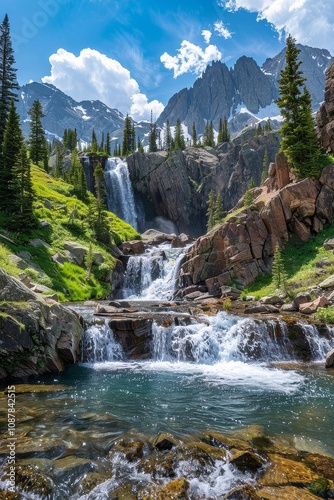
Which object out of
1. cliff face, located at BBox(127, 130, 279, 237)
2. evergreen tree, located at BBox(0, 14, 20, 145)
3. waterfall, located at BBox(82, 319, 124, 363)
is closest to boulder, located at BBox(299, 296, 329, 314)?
waterfall, located at BBox(82, 319, 124, 363)

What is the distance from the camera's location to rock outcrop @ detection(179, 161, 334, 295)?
36.8m

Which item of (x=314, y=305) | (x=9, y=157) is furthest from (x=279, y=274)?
(x=9, y=157)

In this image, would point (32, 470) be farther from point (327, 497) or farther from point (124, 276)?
point (124, 276)

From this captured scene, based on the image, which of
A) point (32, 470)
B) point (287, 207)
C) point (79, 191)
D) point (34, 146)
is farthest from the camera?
point (34, 146)

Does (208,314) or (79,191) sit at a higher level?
(79,191)

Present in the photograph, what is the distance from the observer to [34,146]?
8138 centimetres

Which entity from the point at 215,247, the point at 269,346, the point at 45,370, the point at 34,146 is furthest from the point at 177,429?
the point at 34,146

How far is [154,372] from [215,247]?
23.9m

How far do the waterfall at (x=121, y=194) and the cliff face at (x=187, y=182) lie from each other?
3382mm

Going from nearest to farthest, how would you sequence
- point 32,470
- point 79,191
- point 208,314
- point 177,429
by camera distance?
point 32,470, point 177,429, point 208,314, point 79,191

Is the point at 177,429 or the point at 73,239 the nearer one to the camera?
the point at 177,429

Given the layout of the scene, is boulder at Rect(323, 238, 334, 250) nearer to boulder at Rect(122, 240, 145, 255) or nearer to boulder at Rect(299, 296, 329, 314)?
boulder at Rect(299, 296, 329, 314)

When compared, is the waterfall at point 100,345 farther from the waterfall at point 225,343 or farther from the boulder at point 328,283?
the boulder at point 328,283

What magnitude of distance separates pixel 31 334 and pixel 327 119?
144ft
